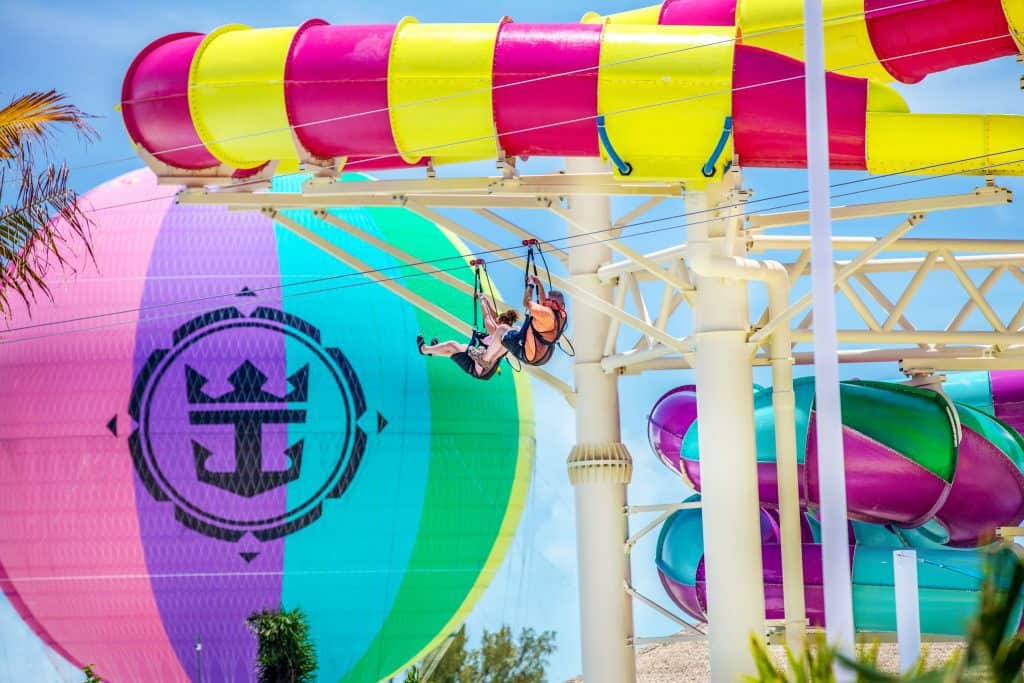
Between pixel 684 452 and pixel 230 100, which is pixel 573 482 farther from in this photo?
pixel 230 100

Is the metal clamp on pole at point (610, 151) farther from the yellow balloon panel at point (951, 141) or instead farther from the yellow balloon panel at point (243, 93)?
the yellow balloon panel at point (243, 93)

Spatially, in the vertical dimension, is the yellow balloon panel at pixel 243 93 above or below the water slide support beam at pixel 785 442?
above

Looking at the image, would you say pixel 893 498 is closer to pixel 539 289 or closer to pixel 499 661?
pixel 539 289

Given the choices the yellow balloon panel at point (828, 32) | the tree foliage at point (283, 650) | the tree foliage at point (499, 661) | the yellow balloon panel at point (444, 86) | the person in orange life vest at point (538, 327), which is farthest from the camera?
the tree foliage at point (499, 661)

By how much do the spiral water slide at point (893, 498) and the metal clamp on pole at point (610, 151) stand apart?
3978 millimetres

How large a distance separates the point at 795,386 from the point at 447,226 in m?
4.37

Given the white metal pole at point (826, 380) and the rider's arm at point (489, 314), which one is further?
the rider's arm at point (489, 314)

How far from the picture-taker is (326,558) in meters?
21.4

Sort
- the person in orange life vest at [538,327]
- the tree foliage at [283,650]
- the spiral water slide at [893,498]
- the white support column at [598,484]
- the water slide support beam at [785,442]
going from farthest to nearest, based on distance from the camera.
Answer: the tree foliage at [283,650] → the white support column at [598,484] → the spiral water slide at [893,498] → the water slide support beam at [785,442] → the person in orange life vest at [538,327]

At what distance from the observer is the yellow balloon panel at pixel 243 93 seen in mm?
16828

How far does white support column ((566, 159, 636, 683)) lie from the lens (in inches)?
771

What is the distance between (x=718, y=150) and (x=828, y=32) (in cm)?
274

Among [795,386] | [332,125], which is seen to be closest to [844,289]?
[795,386]

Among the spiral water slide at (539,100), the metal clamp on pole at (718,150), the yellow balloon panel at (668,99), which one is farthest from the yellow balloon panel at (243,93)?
the metal clamp on pole at (718,150)
